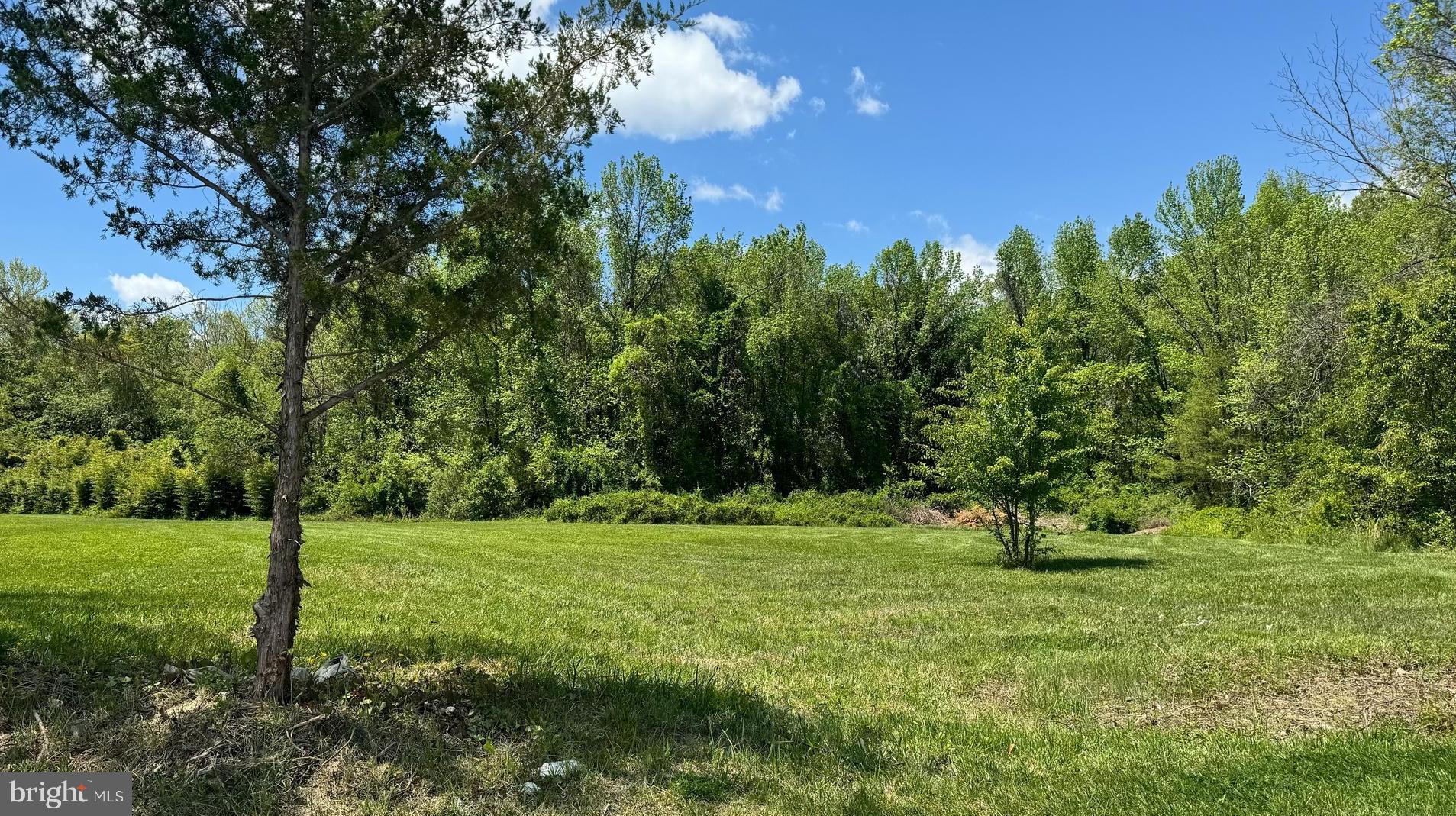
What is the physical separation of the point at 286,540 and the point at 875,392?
40768 mm

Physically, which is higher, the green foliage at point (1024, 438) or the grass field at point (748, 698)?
the green foliage at point (1024, 438)

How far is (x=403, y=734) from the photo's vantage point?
183 inches

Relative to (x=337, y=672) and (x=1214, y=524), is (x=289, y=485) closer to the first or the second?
(x=337, y=672)

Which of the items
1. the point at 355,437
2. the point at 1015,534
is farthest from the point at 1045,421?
the point at 355,437

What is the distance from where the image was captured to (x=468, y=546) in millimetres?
19422

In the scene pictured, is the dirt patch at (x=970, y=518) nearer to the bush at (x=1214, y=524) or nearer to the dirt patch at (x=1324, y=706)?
the bush at (x=1214, y=524)

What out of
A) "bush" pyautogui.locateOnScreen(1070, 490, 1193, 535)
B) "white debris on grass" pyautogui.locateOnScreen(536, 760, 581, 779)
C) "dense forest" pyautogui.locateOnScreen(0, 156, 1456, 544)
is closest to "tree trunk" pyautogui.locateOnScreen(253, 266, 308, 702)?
"white debris on grass" pyautogui.locateOnScreen(536, 760, 581, 779)

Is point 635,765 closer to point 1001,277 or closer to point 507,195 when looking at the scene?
point 507,195

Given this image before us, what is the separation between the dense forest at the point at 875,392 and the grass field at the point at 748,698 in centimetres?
920

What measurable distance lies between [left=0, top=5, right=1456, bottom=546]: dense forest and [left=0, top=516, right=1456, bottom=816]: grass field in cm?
920

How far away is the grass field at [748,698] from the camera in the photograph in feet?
13.3

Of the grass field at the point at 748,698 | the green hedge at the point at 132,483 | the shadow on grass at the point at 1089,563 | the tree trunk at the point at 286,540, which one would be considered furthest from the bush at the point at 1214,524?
the green hedge at the point at 132,483

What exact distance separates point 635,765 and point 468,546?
16333 millimetres

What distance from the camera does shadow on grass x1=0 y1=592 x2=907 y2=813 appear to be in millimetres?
4004
